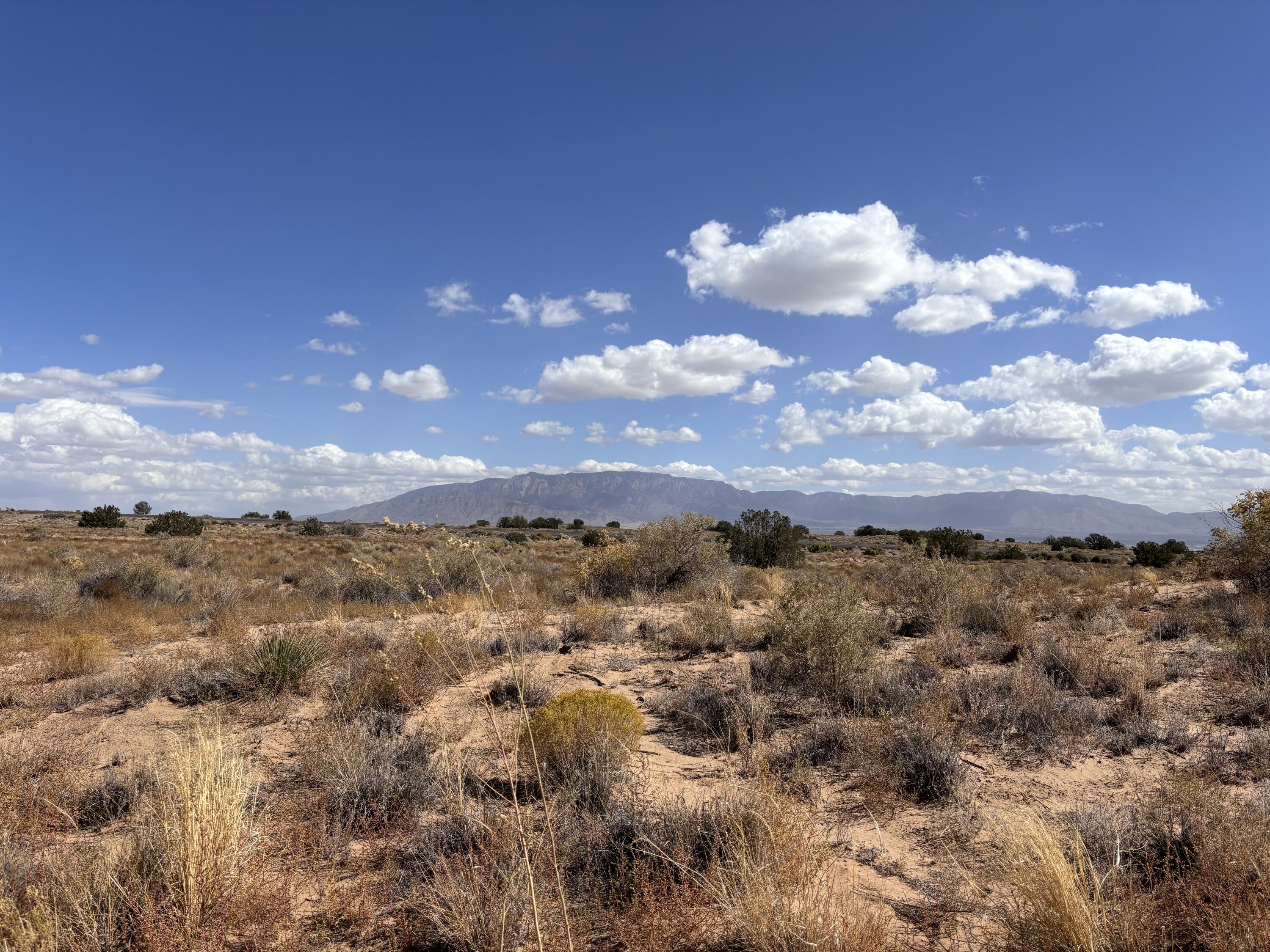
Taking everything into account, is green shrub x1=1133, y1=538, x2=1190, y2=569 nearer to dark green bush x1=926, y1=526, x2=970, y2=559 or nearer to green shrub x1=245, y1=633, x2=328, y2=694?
dark green bush x1=926, y1=526, x2=970, y2=559

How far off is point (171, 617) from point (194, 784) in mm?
9482

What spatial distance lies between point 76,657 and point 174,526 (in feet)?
91.6

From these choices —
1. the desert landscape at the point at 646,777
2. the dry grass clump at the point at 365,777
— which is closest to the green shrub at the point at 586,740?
the desert landscape at the point at 646,777

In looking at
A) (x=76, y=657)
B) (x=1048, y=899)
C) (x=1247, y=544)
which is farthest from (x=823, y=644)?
(x=1247, y=544)

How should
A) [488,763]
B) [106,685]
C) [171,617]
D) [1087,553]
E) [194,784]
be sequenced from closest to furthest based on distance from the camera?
[194,784] < [488,763] < [106,685] < [171,617] < [1087,553]

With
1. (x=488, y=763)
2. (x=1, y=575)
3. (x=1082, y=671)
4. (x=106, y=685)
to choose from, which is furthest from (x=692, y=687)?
(x=1, y=575)

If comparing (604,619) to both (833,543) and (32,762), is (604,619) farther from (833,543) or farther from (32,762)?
(833,543)

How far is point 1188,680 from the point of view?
257 inches

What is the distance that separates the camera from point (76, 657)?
7094 millimetres

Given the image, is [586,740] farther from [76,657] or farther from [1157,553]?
[1157,553]

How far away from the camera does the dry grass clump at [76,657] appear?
693 centimetres

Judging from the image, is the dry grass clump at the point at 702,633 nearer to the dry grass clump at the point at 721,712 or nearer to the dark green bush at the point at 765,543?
the dry grass clump at the point at 721,712

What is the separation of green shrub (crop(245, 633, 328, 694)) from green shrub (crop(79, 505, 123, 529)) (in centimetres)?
3892

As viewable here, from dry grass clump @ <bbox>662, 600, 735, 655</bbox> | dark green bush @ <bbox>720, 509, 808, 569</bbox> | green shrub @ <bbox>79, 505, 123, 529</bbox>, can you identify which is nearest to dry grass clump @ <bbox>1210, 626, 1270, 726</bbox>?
dry grass clump @ <bbox>662, 600, 735, 655</bbox>
